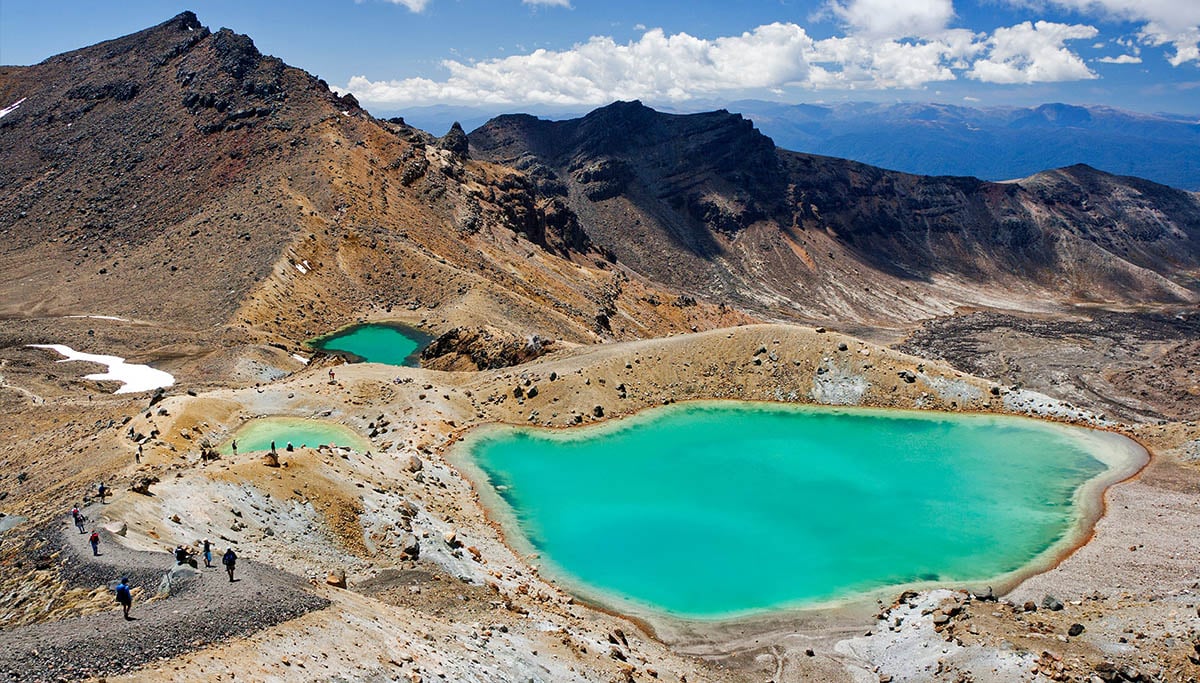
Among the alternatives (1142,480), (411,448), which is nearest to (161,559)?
(411,448)

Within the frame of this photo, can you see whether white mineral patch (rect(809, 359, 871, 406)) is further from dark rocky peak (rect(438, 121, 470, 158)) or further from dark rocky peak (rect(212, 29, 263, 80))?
dark rocky peak (rect(212, 29, 263, 80))

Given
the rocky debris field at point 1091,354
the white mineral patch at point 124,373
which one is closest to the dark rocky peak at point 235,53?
the white mineral patch at point 124,373

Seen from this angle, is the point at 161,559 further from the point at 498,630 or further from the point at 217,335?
the point at 217,335

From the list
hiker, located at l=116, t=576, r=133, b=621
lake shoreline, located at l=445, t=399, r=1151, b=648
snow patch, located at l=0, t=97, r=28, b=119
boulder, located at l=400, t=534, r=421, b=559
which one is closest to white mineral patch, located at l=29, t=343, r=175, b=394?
lake shoreline, located at l=445, t=399, r=1151, b=648

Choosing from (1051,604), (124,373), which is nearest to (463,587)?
(1051,604)

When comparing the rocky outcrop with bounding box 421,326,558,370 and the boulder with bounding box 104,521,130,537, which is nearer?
the boulder with bounding box 104,521,130,537

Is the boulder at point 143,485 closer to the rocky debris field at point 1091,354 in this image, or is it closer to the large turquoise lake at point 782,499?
the large turquoise lake at point 782,499
